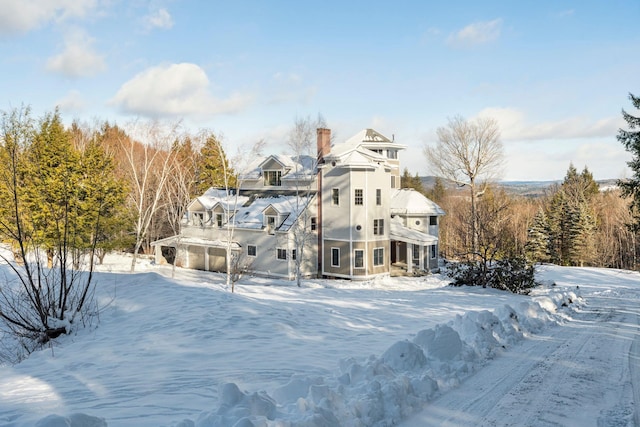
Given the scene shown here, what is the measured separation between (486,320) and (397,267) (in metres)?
24.3

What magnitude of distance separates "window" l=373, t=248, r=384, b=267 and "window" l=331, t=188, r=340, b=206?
4055 mm

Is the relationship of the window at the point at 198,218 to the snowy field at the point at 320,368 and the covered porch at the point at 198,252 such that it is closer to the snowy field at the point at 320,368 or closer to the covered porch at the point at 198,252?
the covered porch at the point at 198,252

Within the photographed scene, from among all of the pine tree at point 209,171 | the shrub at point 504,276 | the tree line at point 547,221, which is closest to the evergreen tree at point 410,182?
the tree line at point 547,221

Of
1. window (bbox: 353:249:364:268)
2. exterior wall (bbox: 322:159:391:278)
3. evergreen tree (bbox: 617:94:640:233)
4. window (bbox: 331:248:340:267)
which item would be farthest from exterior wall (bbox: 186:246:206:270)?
evergreen tree (bbox: 617:94:640:233)

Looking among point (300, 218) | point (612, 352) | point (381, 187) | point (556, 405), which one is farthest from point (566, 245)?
point (556, 405)

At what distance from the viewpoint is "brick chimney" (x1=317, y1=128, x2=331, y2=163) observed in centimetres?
3191

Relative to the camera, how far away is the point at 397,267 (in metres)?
33.2

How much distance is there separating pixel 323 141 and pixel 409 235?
9.10 metres

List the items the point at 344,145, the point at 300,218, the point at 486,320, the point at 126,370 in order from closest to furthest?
the point at 126,370 → the point at 486,320 → the point at 300,218 → the point at 344,145

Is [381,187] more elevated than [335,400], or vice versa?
[381,187]

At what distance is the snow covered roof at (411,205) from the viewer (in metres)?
34.6

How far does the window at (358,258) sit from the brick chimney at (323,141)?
7110 mm

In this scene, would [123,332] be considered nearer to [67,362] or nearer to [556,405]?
[67,362]

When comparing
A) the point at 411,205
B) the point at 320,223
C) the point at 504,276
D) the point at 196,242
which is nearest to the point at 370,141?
the point at 411,205
